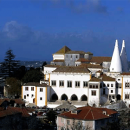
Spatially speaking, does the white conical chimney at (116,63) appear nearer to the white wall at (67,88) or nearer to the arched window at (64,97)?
the white wall at (67,88)

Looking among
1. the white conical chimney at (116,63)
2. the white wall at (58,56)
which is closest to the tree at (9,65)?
the white wall at (58,56)

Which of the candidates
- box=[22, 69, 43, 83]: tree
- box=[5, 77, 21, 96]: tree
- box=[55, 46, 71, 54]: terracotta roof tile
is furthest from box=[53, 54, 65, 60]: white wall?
box=[5, 77, 21, 96]: tree

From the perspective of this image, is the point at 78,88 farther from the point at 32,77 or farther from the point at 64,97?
the point at 32,77

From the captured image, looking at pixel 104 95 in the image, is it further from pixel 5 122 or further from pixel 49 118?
pixel 5 122

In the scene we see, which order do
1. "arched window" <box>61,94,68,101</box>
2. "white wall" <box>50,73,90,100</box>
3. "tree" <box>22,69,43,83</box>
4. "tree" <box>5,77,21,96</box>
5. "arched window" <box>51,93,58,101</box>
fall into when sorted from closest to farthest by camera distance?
"white wall" <box>50,73,90,100</box>
"arched window" <box>61,94,68,101</box>
"arched window" <box>51,93,58,101</box>
"tree" <box>5,77,21,96</box>
"tree" <box>22,69,43,83</box>

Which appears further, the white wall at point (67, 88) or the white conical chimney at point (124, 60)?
the white conical chimney at point (124, 60)

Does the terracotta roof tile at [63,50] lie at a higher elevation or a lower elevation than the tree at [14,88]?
higher

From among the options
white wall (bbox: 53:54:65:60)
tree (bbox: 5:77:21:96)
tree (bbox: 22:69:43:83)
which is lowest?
tree (bbox: 5:77:21:96)

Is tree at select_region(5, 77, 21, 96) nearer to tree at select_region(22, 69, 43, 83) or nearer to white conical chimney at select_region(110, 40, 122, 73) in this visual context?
tree at select_region(22, 69, 43, 83)

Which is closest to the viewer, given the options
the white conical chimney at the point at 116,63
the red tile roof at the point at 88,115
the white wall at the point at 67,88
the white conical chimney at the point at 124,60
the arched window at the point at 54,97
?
the red tile roof at the point at 88,115

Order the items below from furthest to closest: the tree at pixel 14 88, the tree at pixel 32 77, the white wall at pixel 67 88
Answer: the tree at pixel 32 77
the tree at pixel 14 88
the white wall at pixel 67 88

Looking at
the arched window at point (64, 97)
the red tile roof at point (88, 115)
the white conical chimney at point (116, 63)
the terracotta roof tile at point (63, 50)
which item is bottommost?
the red tile roof at point (88, 115)

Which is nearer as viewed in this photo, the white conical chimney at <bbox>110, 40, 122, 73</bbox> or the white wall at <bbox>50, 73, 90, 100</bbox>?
the white wall at <bbox>50, 73, 90, 100</bbox>

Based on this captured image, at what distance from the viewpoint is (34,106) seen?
71562 millimetres
